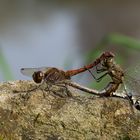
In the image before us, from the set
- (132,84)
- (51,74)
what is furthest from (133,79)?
(51,74)

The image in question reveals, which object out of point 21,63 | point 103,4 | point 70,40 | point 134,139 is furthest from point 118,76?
point 103,4

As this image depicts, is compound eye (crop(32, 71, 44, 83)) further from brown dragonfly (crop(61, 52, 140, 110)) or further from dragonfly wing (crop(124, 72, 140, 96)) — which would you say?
dragonfly wing (crop(124, 72, 140, 96))

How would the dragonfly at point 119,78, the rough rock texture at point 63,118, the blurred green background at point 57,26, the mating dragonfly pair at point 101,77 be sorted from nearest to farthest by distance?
1. the rough rock texture at point 63,118
2. the mating dragonfly pair at point 101,77
3. the dragonfly at point 119,78
4. the blurred green background at point 57,26

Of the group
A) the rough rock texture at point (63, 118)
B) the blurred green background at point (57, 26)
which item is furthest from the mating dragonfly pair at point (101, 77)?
the blurred green background at point (57, 26)

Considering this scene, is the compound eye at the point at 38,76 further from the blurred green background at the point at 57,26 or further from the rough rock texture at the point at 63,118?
the blurred green background at the point at 57,26

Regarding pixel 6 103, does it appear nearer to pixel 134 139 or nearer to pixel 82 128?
pixel 82 128

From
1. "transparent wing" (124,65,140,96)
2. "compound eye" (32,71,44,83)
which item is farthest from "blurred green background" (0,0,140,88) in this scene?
"compound eye" (32,71,44,83)
